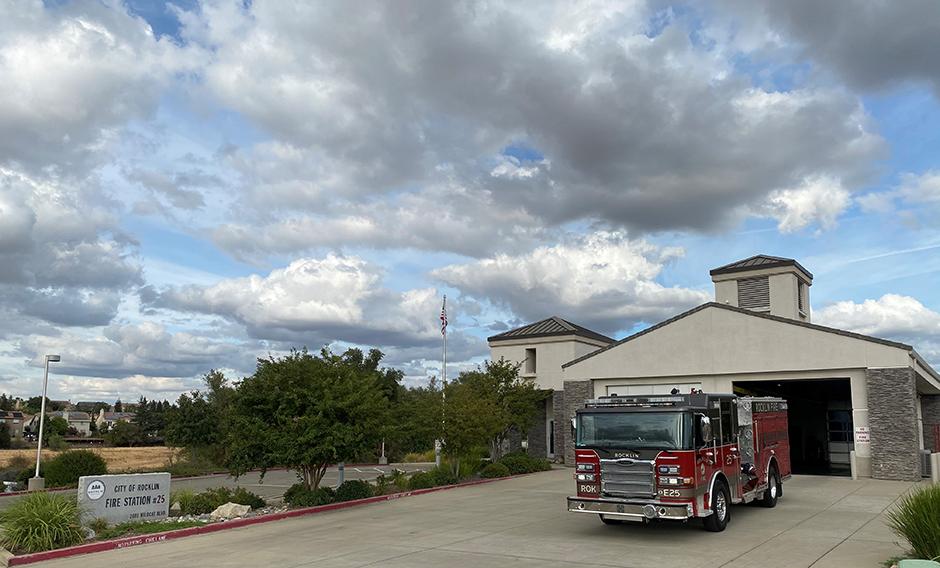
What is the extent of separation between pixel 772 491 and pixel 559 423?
18.9 metres

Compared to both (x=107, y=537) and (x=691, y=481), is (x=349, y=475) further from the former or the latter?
(x=691, y=481)

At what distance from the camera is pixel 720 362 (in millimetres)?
30047

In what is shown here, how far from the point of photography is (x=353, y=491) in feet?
71.5

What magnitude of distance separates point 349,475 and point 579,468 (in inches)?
900

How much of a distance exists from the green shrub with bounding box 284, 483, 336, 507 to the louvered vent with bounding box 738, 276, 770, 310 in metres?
23.4

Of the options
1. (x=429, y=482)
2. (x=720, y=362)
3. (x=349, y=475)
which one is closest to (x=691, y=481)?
(x=429, y=482)

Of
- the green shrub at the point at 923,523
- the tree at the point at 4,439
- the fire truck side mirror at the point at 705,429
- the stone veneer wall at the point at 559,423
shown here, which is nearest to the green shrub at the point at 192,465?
the stone veneer wall at the point at 559,423

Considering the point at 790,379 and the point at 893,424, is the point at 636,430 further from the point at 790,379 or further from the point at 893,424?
the point at 790,379

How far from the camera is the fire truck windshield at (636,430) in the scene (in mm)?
14289

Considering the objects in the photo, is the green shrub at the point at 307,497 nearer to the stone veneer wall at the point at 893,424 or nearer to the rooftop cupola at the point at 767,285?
the stone veneer wall at the point at 893,424

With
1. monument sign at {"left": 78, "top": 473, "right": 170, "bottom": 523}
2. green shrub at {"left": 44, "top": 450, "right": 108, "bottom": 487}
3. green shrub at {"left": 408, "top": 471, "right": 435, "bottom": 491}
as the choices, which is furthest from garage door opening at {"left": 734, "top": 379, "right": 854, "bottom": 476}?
green shrub at {"left": 44, "top": 450, "right": 108, "bottom": 487}

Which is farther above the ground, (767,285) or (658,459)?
(767,285)

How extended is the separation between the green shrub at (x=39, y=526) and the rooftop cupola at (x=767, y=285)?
30119 millimetres

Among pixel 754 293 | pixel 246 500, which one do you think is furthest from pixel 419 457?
pixel 246 500
